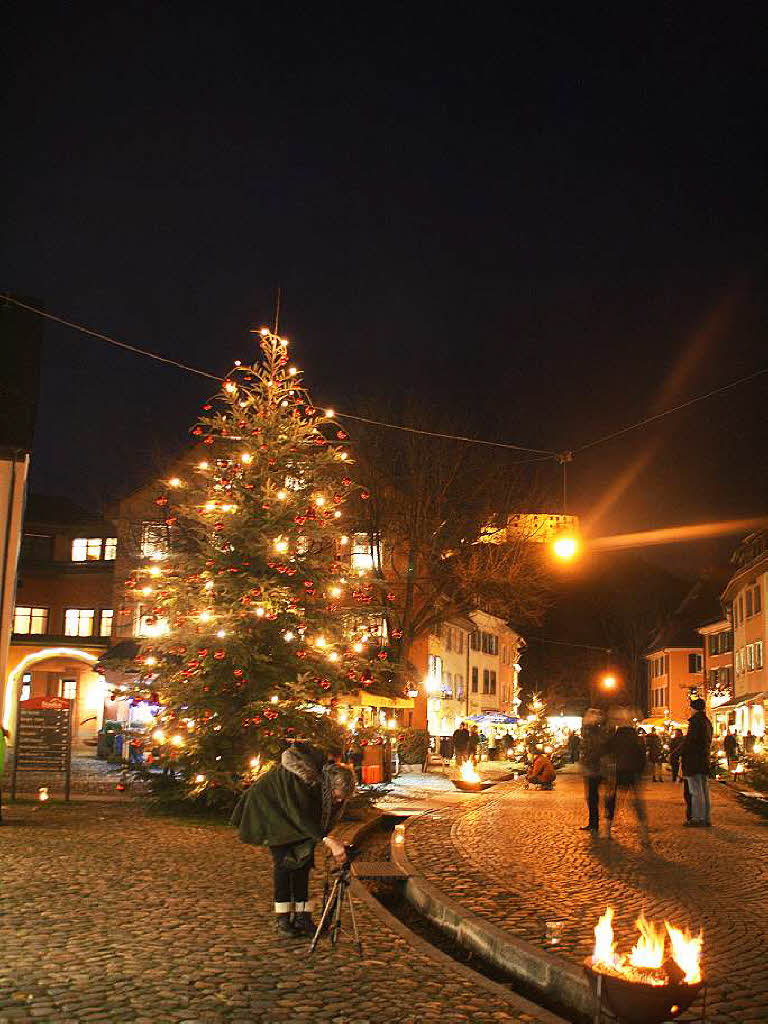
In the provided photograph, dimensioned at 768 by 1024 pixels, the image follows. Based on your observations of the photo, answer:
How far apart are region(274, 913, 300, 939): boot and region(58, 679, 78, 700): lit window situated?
43.3 meters

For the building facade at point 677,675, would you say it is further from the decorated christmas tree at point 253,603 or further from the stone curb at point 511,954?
the stone curb at point 511,954

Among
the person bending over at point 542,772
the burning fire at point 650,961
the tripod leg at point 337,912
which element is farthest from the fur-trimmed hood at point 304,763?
the person bending over at point 542,772

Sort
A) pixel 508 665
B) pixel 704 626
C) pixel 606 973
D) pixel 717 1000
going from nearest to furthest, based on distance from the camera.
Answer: pixel 606 973 < pixel 717 1000 < pixel 704 626 < pixel 508 665

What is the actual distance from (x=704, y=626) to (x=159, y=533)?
5745 cm

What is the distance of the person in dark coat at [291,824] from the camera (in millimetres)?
8617

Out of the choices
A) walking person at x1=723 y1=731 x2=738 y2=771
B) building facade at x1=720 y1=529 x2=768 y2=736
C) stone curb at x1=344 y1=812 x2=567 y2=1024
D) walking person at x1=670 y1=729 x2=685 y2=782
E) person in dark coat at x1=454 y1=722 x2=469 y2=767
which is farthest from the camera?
building facade at x1=720 y1=529 x2=768 y2=736

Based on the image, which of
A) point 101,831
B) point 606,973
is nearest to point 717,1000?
point 606,973

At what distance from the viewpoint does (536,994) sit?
7758 mm

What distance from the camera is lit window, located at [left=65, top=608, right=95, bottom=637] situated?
4997 centimetres

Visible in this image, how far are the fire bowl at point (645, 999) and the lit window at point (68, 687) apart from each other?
47.5 m

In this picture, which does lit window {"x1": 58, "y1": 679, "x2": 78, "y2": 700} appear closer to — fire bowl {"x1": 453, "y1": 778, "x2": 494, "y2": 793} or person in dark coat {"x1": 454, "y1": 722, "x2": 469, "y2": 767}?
person in dark coat {"x1": 454, "y1": 722, "x2": 469, "y2": 767}

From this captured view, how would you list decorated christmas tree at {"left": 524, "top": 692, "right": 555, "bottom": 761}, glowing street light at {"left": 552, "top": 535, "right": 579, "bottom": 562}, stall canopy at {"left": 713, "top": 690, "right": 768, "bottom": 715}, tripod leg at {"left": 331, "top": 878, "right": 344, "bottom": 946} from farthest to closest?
stall canopy at {"left": 713, "top": 690, "right": 768, "bottom": 715}, decorated christmas tree at {"left": 524, "top": 692, "right": 555, "bottom": 761}, glowing street light at {"left": 552, "top": 535, "right": 579, "bottom": 562}, tripod leg at {"left": 331, "top": 878, "right": 344, "bottom": 946}

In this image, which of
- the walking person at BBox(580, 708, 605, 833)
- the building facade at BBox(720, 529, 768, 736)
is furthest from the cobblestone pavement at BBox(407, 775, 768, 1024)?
the building facade at BBox(720, 529, 768, 736)

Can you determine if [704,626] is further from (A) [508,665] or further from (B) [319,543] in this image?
(B) [319,543]
